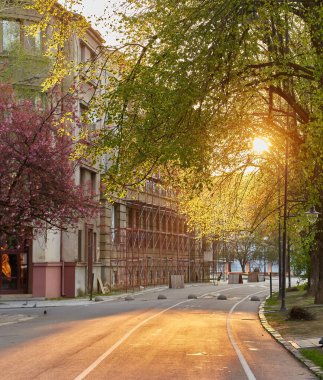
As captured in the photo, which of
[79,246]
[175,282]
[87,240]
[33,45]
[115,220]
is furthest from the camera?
[175,282]

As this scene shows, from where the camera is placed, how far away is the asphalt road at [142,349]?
1313cm

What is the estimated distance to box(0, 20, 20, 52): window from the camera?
4294cm

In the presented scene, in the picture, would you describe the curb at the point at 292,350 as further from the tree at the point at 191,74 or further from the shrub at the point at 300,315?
the tree at the point at 191,74

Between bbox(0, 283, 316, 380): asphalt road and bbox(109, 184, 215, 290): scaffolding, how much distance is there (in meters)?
29.5

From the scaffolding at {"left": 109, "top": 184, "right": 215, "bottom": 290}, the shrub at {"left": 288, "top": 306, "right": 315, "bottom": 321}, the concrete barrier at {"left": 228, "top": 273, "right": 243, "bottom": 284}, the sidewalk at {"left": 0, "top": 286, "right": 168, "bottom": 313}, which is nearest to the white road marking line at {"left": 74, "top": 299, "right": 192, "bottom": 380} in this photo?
the shrub at {"left": 288, "top": 306, "right": 315, "bottom": 321}

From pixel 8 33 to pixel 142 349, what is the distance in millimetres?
29788

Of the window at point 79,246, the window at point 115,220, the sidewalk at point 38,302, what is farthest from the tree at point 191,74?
the window at point 115,220

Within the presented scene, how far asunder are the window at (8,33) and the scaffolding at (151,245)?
1865 centimetres

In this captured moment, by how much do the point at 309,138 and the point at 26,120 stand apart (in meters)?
16.5

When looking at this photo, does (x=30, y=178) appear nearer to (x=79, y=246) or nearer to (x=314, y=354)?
(x=314, y=354)

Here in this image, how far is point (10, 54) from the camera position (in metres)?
41.2

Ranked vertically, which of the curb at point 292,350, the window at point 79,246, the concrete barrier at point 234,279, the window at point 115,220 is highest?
the window at point 115,220

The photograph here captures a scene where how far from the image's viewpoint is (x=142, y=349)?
16984mm

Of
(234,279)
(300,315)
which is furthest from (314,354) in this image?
(234,279)
